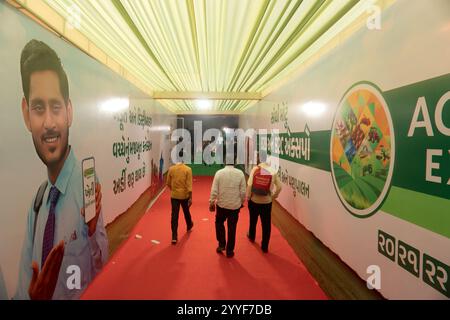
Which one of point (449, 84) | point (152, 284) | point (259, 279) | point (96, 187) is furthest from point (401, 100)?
point (96, 187)

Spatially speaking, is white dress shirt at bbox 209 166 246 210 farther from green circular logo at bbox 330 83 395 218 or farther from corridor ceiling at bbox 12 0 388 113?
corridor ceiling at bbox 12 0 388 113

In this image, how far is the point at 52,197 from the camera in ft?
9.29

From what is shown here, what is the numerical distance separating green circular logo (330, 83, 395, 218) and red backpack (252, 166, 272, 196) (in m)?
1.13

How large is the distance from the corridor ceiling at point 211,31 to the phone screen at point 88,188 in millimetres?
1737

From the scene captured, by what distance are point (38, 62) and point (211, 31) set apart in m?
2.11

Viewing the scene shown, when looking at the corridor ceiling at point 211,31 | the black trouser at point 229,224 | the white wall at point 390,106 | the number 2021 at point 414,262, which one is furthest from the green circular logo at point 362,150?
the black trouser at point 229,224

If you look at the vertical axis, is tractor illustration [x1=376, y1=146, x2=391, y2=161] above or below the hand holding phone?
above

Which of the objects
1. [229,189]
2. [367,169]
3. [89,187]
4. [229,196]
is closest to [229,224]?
[229,196]

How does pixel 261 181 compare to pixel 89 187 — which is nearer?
pixel 89 187

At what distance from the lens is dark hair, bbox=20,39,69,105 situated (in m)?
2.40

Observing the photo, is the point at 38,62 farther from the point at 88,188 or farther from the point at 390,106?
the point at 390,106

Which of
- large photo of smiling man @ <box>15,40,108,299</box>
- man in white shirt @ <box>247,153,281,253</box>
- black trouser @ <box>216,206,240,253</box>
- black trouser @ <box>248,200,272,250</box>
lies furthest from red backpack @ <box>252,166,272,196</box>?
large photo of smiling man @ <box>15,40,108,299</box>

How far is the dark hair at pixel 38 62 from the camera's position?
7.86ft

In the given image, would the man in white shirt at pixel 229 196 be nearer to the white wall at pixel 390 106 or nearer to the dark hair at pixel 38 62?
the white wall at pixel 390 106
